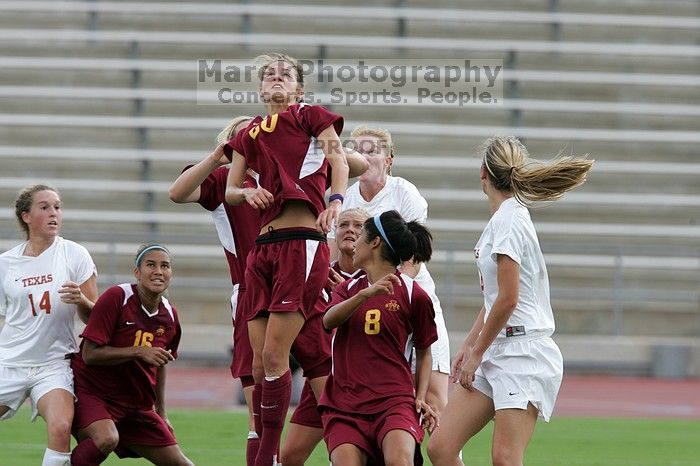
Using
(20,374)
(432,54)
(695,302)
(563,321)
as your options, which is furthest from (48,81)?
(20,374)

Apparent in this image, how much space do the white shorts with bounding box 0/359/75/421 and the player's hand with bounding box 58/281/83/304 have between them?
43cm

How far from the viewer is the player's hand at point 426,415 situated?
5.35 m

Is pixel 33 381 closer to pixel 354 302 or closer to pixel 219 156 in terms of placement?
pixel 219 156

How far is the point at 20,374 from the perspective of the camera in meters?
6.36

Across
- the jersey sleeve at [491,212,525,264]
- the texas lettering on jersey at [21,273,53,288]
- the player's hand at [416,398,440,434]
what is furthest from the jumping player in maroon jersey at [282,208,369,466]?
the texas lettering on jersey at [21,273,53,288]

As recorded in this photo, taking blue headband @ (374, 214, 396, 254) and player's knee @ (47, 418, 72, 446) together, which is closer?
blue headband @ (374, 214, 396, 254)

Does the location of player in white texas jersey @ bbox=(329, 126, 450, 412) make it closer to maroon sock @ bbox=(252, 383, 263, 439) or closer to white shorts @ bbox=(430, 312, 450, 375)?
white shorts @ bbox=(430, 312, 450, 375)

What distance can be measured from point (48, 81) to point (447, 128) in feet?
19.0

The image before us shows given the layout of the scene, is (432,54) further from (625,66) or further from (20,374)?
(20,374)

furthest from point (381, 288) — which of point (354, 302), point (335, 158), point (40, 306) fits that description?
point (40, 306)

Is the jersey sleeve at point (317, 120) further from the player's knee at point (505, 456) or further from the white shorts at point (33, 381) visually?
the white shorts at point (33, 381)

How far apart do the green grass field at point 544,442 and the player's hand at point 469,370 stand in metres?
2.81

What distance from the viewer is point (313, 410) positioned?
6.18 m

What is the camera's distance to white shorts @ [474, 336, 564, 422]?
205 inches
